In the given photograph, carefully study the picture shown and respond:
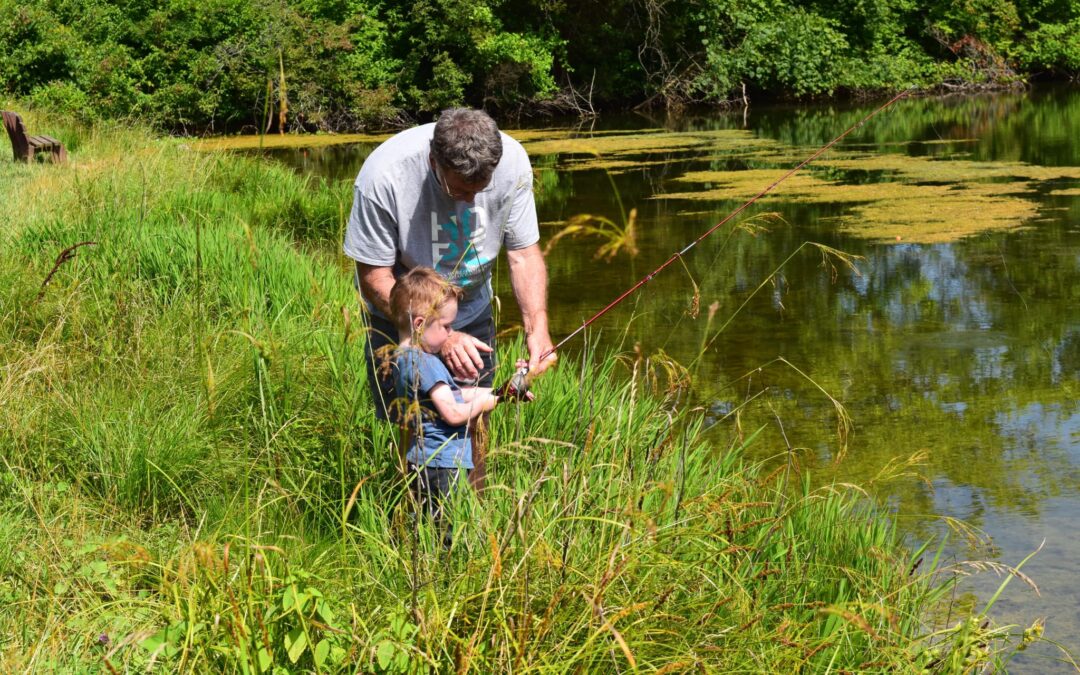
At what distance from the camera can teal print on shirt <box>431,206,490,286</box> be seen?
356 cm

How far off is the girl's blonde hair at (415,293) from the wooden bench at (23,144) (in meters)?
7.95

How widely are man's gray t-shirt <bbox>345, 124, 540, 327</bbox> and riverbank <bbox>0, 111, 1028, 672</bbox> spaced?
0.34 metres

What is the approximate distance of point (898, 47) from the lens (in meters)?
27.2

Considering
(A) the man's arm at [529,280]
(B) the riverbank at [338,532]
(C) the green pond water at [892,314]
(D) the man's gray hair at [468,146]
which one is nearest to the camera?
(B) the riverbank at [338,532]

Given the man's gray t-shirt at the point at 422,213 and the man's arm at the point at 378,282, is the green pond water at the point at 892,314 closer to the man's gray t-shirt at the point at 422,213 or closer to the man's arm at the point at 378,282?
the man's gray t-shirt at the point at 422,213

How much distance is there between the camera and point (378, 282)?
3551 mm

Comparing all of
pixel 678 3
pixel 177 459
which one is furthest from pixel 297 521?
pixel 678 3

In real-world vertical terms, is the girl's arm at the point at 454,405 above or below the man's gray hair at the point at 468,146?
below

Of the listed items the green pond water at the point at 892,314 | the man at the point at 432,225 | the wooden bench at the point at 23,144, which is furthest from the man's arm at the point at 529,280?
the wooden bench at the point at 23,144

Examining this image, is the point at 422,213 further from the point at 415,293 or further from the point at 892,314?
the point at 892,314

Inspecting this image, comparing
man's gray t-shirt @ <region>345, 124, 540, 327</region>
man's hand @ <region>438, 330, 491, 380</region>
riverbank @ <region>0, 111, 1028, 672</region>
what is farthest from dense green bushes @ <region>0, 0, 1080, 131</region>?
man's hand @ <region>438, 330, 491, 380</region>

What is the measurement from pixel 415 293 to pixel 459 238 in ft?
1.69

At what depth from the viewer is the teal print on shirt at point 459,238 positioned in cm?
356

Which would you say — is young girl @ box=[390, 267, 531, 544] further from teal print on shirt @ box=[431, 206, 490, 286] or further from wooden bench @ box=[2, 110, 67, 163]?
wooden bench @ box=[2, 110, 67, 163]
